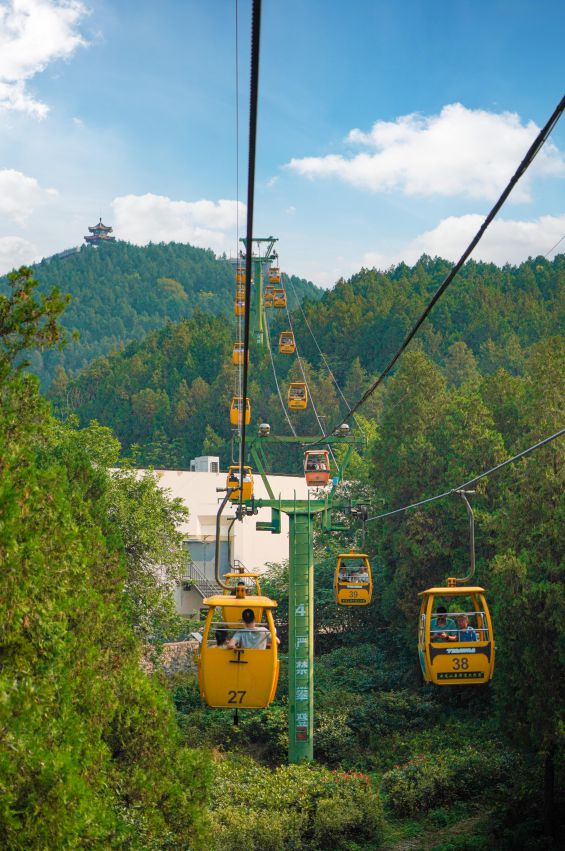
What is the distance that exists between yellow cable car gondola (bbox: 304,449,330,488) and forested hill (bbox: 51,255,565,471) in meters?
52.3

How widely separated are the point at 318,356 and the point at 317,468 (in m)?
76.0

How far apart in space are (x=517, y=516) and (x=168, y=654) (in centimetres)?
1670

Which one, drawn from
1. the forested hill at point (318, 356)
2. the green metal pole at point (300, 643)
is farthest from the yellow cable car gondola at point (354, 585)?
the forested hill at point (318, 356)

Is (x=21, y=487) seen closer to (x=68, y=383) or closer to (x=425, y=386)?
(x=425, y=386)

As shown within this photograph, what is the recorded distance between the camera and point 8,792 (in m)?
10.2

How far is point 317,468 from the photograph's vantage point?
32.4 metres

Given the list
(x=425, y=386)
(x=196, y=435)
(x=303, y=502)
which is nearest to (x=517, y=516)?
(x=303, y=502)

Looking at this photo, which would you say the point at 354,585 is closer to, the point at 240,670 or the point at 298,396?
the point at 240,670

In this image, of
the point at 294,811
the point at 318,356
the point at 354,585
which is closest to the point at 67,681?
the point at 294,811

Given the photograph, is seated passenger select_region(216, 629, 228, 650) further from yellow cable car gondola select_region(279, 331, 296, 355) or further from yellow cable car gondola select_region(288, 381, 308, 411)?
yellow cable car gondola select_region(279, 331, 296, 355)

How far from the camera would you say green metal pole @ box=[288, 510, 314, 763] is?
94.3ft

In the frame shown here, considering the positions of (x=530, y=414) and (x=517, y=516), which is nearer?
(x=517, y=516)

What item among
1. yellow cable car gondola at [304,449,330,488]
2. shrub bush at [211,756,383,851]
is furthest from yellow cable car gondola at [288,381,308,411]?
shrub bush at [211,756,383,851]

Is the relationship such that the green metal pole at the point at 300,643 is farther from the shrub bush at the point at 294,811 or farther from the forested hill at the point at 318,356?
the forested hill at the point at 318,356
